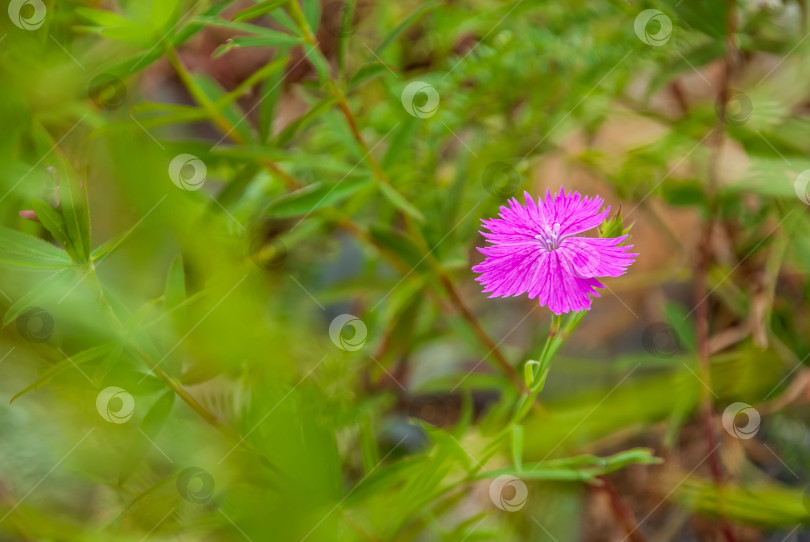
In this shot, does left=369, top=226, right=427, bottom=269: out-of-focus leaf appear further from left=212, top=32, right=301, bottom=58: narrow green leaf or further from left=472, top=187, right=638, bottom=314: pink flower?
left=472, top=187, right=638, bottom=314: pink flower

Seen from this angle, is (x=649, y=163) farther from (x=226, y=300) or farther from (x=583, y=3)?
(x=226, y=300)

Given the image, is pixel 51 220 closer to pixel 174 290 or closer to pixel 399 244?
pixel 174 290

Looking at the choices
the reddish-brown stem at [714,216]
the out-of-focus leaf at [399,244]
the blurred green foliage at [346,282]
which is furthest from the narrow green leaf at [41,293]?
the reddish-brown stem at [714,216]

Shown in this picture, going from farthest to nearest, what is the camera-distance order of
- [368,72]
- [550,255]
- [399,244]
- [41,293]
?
[399,244] < [368,72] < [41,293] < [550,255]

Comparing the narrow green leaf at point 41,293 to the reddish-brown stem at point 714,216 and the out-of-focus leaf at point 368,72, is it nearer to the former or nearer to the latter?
the out-of-focus leaf at point 368,72

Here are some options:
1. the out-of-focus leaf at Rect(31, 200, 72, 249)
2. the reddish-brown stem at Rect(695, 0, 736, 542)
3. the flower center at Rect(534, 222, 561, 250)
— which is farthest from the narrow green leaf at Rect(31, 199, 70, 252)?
the reddish-brown stem at Rect(695, 0, 736, 542)

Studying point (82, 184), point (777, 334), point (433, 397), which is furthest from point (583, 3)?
point (82, 184)

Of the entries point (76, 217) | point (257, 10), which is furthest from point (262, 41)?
point (76, 217)

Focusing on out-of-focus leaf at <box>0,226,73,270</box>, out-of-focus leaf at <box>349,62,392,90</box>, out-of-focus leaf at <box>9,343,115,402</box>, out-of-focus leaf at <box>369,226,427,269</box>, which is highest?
out-of-focus leaf at <box>349,62,392,90</box>
